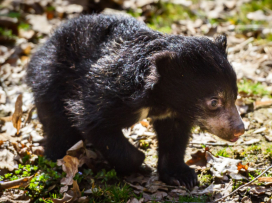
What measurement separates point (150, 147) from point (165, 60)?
6.04 ft

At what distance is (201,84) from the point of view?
3.95 metres

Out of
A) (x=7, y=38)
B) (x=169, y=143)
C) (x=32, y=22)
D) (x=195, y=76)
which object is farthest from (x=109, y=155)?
(x=32, y=22)

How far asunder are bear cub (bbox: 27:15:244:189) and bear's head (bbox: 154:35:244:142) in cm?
1

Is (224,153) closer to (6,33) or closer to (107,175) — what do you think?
(107,175)

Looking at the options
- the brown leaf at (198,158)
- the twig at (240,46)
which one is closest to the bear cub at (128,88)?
the brown leaf at (198,158)

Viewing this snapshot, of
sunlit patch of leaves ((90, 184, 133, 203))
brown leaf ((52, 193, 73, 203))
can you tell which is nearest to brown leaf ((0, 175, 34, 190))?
brown leaf ((52, 193, 73, 203))

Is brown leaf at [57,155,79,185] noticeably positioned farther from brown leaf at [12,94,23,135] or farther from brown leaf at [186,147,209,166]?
brown leaf at [186,147,209,166]

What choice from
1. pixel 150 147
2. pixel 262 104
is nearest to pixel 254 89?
pixel 262 104

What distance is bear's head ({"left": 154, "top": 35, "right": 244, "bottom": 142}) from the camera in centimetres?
395

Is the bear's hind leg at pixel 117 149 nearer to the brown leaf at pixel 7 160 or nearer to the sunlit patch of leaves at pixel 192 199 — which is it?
the sunlit patch of leaves at pixel 192 199

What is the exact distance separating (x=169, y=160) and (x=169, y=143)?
225 millimetres

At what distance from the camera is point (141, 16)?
9.05 meters

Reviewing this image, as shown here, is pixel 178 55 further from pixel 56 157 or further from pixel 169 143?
pixel 56 157

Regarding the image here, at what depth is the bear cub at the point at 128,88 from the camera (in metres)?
4.03
